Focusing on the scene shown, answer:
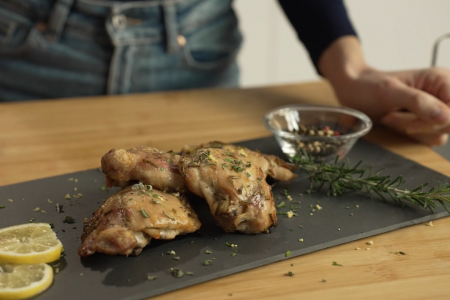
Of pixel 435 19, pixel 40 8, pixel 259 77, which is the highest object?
pixel 40 8

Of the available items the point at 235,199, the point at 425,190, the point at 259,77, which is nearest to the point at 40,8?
the point at 235,199

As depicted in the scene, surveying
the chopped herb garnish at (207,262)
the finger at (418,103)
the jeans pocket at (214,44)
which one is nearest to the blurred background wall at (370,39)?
the jeans pocket at (214,44)

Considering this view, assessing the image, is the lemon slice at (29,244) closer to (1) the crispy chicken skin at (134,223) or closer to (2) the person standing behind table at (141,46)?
(1) the crispy chicken skin at (134,223)

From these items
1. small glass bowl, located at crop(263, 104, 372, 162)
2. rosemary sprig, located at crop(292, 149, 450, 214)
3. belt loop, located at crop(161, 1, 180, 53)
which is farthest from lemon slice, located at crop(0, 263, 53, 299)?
belt loop, located at crop(161, 1, 180, 53)

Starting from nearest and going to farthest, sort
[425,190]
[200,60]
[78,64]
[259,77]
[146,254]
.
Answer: [146,254], [425,190], [78,64], [200,60], [259,77]

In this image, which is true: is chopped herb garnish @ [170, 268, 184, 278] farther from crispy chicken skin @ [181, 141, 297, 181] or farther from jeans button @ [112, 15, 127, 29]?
jeans button @ [112, 15, 127, 29]

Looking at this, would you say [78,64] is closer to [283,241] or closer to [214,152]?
[214,152]

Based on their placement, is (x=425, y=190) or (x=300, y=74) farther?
(x=300, y=74)
